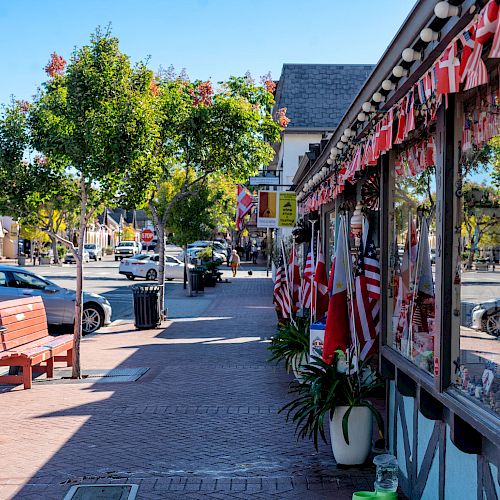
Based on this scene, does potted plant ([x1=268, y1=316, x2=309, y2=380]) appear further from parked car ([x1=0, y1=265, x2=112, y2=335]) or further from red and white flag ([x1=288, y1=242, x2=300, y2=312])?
parked car ([x1=0, y1=265, x2=112, y2=335])

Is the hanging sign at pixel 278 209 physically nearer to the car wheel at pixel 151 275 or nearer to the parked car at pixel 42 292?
the parked car at pixel 42 292

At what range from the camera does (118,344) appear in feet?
48.2

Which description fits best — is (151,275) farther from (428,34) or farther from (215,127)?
(428,34)

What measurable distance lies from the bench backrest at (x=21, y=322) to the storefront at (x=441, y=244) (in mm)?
5617

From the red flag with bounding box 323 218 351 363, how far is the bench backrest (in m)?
5.06

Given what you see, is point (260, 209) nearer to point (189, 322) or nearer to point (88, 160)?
point (189, 322)

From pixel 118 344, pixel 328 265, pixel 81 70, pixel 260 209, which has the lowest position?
pixel 118 344

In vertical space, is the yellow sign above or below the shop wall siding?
above

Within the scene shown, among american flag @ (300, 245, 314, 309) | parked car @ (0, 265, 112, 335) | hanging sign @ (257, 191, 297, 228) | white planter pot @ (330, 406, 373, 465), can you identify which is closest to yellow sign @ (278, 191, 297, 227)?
hanging sign @ (257, 191, 297, 228)

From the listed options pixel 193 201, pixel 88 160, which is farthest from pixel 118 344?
pixel 193 201

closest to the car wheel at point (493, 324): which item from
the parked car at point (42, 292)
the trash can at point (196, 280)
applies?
the parked car at point (42, 292)

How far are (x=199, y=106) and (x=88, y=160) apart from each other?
7330mm

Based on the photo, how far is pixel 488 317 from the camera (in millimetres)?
3895

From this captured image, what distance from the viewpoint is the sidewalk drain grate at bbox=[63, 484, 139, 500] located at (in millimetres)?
5566
